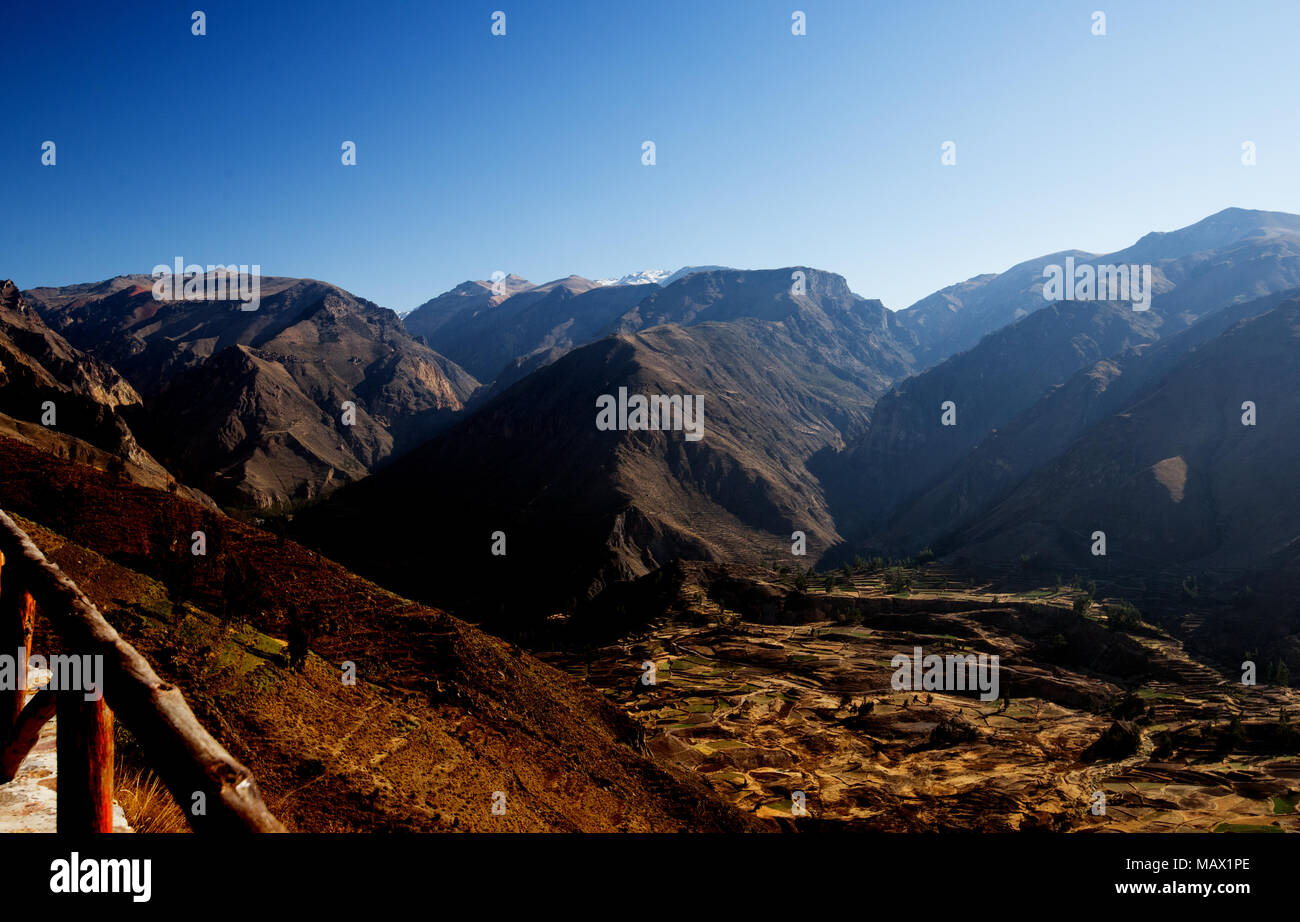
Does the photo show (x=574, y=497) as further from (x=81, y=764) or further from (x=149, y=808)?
(x=81, y=764)

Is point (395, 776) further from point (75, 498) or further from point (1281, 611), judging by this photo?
point (1281, 611)

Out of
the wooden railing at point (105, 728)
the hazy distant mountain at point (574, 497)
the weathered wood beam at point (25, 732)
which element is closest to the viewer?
the wooden railing at point (105, 728)

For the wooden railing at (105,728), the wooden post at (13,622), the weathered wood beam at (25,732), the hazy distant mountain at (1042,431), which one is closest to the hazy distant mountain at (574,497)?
the hazy distant mountain at (1042,431)

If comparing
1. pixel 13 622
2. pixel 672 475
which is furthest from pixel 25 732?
pixel 672 475

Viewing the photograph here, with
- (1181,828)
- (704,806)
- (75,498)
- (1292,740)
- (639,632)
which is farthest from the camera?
(639,632)

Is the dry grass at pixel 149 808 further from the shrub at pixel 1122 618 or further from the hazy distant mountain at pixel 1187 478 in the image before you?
the hazy distant mountain at pixel 1187 478

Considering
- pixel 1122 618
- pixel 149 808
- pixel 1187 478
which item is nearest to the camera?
pixel 149 808
